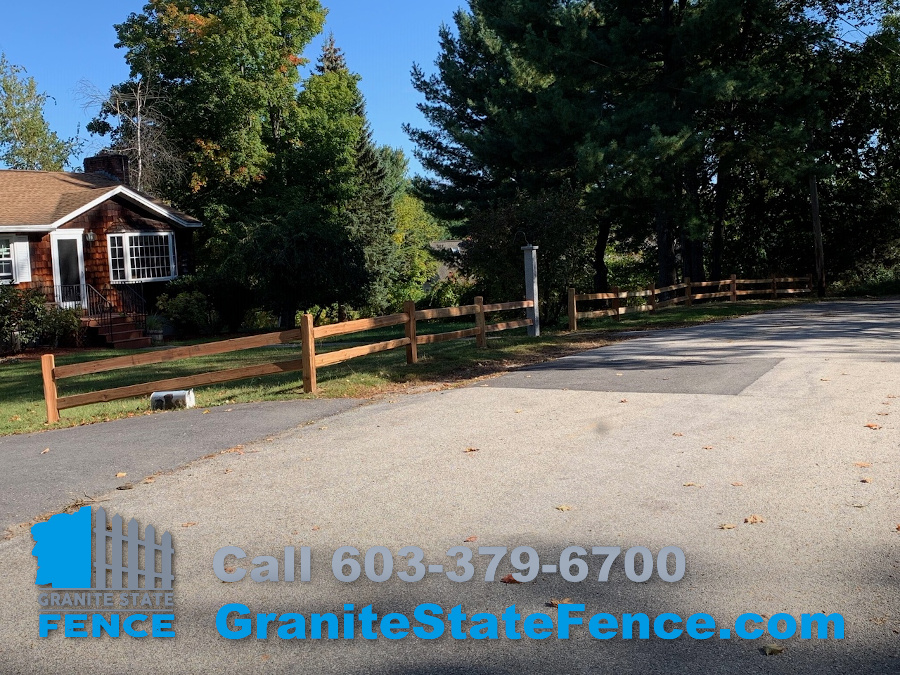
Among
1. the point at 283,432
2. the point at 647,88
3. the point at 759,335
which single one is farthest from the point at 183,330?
the point at 283,432

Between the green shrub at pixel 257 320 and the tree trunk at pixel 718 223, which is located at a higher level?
the tree trunk at pixel 718 223

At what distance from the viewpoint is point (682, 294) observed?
102ft

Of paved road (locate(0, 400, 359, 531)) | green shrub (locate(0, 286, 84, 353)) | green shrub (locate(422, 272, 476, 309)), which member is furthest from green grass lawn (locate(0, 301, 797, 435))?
green shrub (locate(422, 272, 476, 309))

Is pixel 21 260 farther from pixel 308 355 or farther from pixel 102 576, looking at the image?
pixel 102 576

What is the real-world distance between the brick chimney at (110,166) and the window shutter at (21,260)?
667cm

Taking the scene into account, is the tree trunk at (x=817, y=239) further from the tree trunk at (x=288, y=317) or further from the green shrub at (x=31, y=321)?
the green shrub at (x=31, y=321)

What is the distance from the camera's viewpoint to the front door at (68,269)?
27219mm

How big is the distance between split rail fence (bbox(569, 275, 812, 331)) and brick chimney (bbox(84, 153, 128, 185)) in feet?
59.5

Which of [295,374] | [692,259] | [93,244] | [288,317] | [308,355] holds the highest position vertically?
[93,244]

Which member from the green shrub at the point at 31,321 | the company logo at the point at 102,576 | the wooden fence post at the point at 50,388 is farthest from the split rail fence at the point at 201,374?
the green shrub at the point at 31,321

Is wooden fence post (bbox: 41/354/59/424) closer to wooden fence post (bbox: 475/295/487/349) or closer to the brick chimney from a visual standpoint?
wooden fence post (bbox: 475/295/487/349)

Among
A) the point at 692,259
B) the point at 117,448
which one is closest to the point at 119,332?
the point at 117,448

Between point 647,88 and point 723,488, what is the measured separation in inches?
915

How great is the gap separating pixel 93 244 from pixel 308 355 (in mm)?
20374
